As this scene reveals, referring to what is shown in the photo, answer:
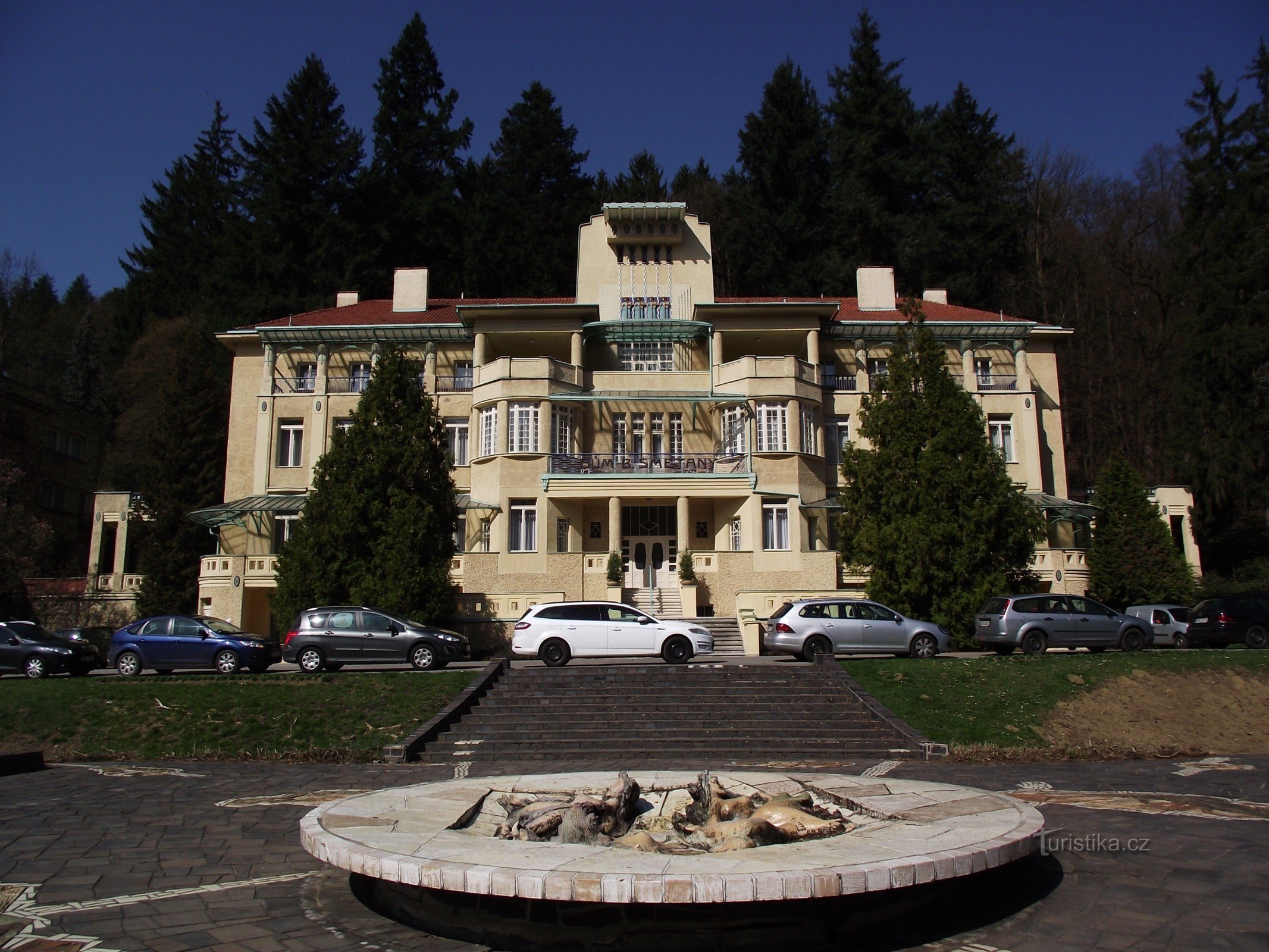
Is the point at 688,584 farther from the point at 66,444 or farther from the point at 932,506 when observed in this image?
the point at 66,444

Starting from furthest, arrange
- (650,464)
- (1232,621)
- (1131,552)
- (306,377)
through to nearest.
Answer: (306,377) < (650,464) < (1131,552) < (1232,621)

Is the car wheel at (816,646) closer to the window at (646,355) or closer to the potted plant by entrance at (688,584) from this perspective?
the potted plant by entrance at (688,584)

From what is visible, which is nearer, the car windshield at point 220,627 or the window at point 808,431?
the car windshield at point 220,627

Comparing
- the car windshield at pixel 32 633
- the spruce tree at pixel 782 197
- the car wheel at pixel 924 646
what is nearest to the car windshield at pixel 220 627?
the car windshield at pixel 32 633

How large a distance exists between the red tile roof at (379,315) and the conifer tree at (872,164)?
756 inches

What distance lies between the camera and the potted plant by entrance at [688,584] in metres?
A: 30.3

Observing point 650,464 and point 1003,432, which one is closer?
point 650,464

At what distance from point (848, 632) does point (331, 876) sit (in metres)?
17.0

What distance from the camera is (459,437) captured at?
37.3 m

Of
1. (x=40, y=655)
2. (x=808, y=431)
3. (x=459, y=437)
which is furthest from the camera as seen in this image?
(x=459, y=437)

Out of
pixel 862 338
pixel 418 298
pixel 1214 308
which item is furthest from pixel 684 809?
pixel 1214 308

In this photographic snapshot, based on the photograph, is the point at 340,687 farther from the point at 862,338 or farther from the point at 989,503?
the point at 862,338

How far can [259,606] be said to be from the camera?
111 ft
